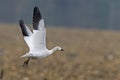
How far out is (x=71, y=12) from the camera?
7231 centimetres

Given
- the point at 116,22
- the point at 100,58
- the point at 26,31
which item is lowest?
the point at 116,22

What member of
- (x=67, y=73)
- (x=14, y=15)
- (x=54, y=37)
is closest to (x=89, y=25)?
(x=14, y=15)

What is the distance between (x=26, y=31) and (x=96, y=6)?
6307cm

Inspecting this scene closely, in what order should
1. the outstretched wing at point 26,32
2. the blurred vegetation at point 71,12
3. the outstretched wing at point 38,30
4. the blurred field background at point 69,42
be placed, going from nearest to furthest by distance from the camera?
the outstretched wing at point 38,30, the outstretched wing at point 26,32, the blurred field background at point 69,42, the blurred vegetation at point 71,12

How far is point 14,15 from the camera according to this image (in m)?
69.3

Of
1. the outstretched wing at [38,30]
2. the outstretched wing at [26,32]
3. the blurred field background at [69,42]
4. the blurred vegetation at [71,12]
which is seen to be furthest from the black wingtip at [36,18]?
the blurred vegetation at [71,12]

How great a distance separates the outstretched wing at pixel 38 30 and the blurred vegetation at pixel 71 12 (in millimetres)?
Result: 56291

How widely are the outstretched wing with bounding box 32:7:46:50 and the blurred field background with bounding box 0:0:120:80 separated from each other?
30.4ft

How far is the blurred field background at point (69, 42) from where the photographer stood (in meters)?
21.3

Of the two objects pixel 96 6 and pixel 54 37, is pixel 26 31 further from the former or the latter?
pixel 96 6

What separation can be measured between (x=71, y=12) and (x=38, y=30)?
62.6 metres

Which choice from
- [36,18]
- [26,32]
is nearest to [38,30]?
[36,18]

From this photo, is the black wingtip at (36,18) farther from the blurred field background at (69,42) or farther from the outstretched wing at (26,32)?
the blurred field background at (69,42)

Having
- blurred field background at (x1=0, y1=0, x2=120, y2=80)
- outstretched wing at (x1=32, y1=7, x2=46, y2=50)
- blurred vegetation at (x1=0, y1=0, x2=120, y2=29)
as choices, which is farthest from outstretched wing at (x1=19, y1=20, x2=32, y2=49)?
blurred vegetation at (x1=0, y1=0, x2=120, y2=29)
